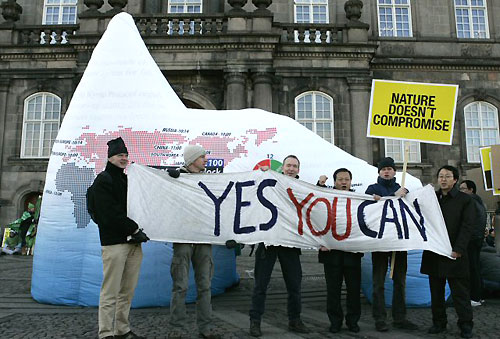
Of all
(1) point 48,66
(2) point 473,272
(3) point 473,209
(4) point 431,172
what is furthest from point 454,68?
(1) point 48,66

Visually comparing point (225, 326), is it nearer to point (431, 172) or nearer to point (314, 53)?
point (314, 53)

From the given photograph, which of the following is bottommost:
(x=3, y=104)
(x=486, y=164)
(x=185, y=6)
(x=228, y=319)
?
(x=228, y=319)

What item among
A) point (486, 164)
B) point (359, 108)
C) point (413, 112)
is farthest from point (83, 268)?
point (359, 108)

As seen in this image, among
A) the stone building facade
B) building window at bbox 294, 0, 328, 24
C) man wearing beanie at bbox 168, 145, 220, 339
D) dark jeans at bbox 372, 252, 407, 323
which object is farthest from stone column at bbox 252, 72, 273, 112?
dark jeans at bbox 372, 252, 407, 323

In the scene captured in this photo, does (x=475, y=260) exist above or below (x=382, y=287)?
above

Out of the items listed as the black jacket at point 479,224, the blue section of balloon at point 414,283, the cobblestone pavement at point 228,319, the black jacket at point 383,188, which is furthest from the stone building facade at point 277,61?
the black jacket at point 383,188

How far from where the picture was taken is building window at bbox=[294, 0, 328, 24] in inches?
776

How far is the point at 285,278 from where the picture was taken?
504cm

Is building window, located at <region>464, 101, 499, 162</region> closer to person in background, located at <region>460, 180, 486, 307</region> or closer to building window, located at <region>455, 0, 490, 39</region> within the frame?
building window, located at <region>455, 0, 490, 39</region>

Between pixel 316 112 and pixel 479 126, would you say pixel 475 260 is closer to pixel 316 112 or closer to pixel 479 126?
pixel 316 112

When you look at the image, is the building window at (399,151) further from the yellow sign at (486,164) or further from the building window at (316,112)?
the yellow sign at (486,164)

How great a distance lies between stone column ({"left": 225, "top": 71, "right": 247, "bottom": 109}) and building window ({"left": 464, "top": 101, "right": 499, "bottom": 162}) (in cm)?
1010

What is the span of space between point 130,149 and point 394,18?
1749 cm

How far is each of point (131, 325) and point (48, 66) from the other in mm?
15894
